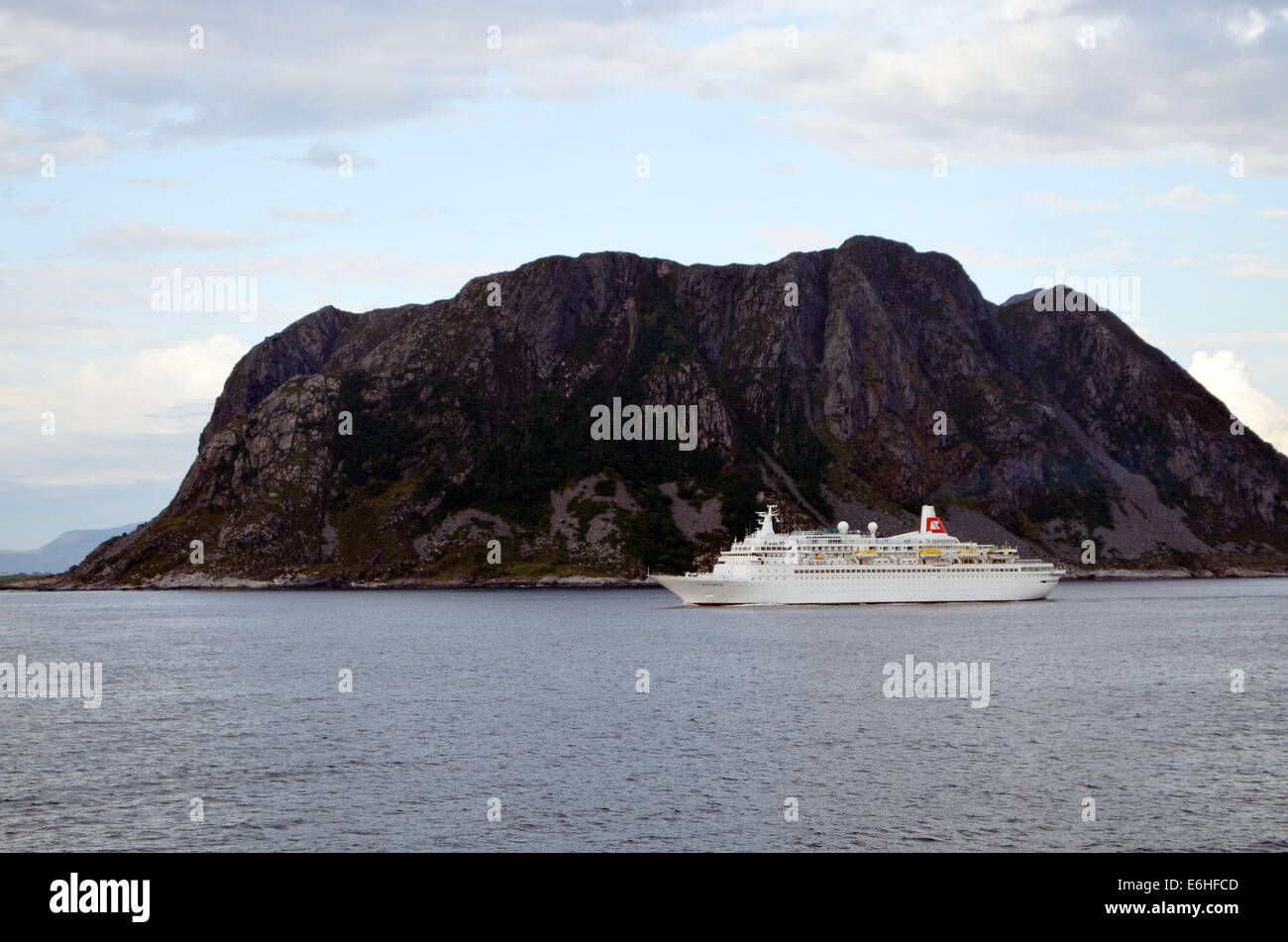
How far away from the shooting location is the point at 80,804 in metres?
49.6

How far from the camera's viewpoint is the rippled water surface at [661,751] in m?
44.4

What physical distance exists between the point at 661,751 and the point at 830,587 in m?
128

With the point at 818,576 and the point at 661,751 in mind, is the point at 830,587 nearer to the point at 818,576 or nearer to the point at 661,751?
the point at 818,576

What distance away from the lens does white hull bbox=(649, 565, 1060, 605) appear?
183 meters

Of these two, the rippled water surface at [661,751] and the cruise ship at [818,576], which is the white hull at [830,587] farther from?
the rippled water surface at [661,751]

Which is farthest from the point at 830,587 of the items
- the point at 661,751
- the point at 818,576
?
the point at 661,751

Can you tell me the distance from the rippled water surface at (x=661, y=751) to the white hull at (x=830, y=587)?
60787 millimetres

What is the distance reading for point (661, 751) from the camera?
2371 inches

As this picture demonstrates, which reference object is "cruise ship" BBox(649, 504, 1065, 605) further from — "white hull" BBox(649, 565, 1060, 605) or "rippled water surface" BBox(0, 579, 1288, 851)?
"rippled water surface" BBox(0, 579, 1288, 851)

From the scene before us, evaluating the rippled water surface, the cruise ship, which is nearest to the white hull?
the cruise ship

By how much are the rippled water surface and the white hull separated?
60787 millimetres
